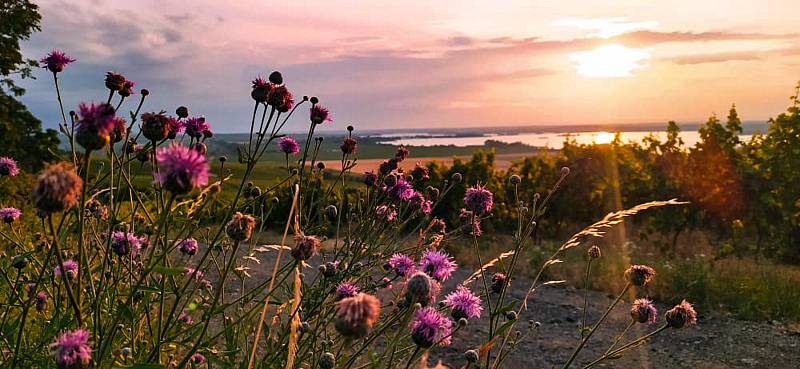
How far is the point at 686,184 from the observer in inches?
537

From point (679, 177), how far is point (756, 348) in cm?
803

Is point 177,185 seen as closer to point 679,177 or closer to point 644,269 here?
point 644,269

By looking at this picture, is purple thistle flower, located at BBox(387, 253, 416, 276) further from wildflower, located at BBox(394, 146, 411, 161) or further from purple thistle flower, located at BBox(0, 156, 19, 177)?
purple thistle flower, located at BBox(0, 156, 19, 177)

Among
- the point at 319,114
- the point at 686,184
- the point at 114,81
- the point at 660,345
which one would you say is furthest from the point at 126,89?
the point at 686,184

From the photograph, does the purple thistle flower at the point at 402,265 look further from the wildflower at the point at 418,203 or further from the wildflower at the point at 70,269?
the wildflower at the point at 70,269

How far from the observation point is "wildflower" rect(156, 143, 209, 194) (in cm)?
120

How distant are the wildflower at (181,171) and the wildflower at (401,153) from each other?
2.72 meters

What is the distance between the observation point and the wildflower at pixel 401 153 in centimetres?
397

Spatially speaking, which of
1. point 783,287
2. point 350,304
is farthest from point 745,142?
point 350,304

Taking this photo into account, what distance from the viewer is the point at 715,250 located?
13.5 m

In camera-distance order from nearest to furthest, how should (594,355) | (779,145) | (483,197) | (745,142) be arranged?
(483,197), (594,355), (779,145), (745,142)

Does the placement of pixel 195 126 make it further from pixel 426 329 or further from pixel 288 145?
pixel 426 329

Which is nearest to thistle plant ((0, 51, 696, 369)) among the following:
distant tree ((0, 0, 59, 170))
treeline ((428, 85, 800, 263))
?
treeline ((428, 85, 800, 263))

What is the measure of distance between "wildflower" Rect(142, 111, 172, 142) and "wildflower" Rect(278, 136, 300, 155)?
1678mm
